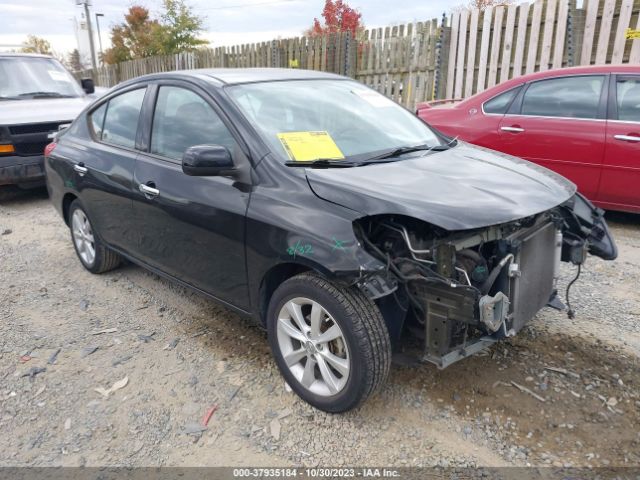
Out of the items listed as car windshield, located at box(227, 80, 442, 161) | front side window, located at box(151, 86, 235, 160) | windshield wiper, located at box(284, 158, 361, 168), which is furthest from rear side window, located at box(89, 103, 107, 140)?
windshield wiper, located at box(284, 158, 361, 168)

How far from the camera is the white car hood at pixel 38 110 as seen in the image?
681 centimetres

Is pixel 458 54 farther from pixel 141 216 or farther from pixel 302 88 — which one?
pixel 141 216

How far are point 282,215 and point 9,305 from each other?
275 cm

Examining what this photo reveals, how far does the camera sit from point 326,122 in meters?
3.20

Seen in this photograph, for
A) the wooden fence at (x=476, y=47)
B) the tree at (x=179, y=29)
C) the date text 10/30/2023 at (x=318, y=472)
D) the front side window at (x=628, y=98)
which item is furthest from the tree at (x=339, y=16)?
the date text 10/30/2023 at (x=318, y=472)

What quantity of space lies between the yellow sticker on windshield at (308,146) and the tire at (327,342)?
0.67 meters

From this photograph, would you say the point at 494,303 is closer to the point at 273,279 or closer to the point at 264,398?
the point at 273,279

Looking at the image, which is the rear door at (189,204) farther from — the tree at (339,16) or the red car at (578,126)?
the tree at (339,16)

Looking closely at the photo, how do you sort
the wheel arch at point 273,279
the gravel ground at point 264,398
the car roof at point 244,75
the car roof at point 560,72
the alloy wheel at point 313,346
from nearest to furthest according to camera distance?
1. the gravel ground at point 264,398
2. the alloy wheel at point 313,346
3. the wheel arch at point 273,279
4. the car roof at point 244,75
5. the car roof at point 560,72

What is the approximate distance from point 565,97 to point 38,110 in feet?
21.7

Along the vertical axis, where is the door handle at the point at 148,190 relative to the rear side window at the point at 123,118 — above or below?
below

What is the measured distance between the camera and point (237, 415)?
2.74m

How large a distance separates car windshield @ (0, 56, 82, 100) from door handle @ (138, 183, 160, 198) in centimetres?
537

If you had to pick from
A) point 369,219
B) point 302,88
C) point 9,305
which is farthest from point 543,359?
point 9,305
